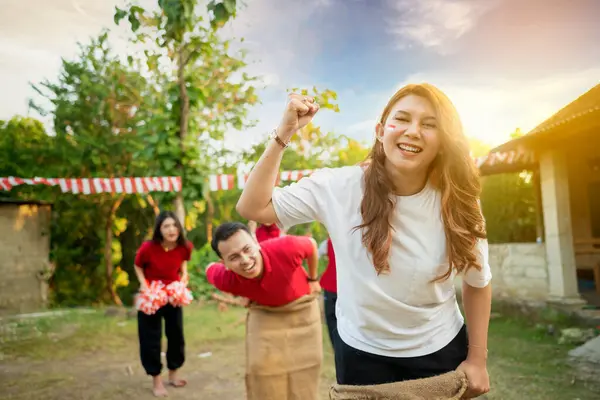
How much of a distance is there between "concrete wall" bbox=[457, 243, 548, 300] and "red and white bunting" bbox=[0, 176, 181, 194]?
624cm

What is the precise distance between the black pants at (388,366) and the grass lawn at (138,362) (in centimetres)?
336

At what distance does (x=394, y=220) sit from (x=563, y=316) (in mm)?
6998

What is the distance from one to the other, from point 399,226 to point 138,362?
572 centimetres

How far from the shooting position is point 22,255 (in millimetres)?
10688

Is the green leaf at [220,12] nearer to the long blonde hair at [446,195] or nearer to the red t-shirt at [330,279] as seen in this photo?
the red t-shirt at [330,279]

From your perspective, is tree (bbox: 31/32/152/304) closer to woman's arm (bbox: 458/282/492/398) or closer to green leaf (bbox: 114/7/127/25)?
green leaf (bbox: 114/7/127/25)

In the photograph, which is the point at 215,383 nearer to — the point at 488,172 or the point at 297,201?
the point at 297,201

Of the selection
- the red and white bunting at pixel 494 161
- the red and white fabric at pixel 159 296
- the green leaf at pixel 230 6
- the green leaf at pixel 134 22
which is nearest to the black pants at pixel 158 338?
the red and white fabric at pixel 159 296

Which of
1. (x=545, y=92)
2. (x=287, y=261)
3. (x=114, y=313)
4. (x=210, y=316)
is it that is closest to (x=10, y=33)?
(x=114, y=313)

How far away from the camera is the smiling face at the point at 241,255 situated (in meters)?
3.09

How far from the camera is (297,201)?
1.50m

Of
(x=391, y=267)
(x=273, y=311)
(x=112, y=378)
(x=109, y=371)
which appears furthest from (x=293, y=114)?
(x=109, y=371)

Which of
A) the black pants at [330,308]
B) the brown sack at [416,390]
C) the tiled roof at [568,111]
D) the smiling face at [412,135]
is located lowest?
the black pants at [330,308]

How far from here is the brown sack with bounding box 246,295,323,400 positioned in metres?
3.12
